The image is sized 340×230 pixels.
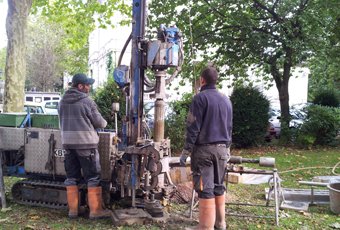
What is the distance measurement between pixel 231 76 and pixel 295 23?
3.49 m

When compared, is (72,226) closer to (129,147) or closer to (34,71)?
(129,147)

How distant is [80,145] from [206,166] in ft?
5.65

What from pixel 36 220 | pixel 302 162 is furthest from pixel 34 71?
pixel 36 220

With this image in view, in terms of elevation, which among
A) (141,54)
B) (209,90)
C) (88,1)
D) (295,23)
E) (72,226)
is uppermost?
(88,1)

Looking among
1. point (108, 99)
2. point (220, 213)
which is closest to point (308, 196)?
point (220, 213)

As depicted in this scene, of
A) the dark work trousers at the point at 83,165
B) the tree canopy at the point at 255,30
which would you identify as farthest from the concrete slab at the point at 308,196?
the tree canopy at the point at 255,30

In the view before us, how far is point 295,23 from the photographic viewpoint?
13852 millimetres

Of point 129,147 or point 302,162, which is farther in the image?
point 302,162

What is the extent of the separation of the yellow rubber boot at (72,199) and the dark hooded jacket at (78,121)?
559 millimetres

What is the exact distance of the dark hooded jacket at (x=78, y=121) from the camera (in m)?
5.63

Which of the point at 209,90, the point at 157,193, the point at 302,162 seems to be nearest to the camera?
the point at 209,90

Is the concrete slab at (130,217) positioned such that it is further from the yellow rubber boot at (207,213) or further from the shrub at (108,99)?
the shrub at (108,99)

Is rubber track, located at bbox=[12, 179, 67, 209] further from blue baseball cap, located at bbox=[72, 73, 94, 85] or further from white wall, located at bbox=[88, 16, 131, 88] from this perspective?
white wall, located at bbox=[88, 16, 131, 88]

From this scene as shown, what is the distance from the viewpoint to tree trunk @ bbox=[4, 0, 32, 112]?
11.8 metres
